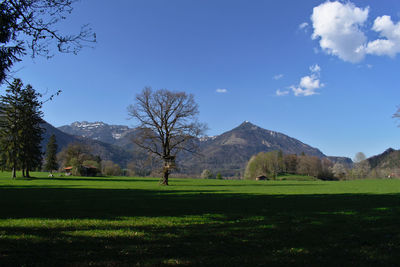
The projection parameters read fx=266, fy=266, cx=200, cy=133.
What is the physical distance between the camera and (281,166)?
531ft

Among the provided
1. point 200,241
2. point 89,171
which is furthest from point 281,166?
point 200,241

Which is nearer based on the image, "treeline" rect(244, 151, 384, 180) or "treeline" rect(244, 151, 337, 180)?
"treeline" rect(244, 151, 337, 180)

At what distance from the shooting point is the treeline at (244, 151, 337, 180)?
14725cm

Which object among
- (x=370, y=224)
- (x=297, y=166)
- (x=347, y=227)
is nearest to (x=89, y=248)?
(x=347, y=227)

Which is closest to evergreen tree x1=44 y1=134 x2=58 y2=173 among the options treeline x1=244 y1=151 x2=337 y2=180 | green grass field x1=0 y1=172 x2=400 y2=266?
green grass field x1=0 y1=172 x2=400 y2=266

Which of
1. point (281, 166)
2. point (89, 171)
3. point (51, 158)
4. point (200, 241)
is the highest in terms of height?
point (51, 158)

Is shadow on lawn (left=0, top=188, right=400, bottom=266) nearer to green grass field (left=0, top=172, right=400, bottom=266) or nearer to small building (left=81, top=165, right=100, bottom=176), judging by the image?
green grass field (left=0, top=172, right=400, bottom=266)

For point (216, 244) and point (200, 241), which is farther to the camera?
point (200, 241)

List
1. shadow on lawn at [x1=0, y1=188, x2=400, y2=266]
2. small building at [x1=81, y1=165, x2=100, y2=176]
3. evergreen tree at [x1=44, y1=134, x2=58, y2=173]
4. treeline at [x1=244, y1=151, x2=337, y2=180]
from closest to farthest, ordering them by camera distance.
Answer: shadow on lawn at [x1=0, y1=188, x2=400, y2=266] → evergreen tree at [x1=44, y1=134, x2=58, y2=173] → small building at [x1=81, y1=165, x2=100, y2=176] → treeline at [x1=244, y1=151, x2=337, y2=180]

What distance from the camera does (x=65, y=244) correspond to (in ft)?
24.4

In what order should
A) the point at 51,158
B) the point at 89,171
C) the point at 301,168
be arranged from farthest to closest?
the point at 301,168, the point at 89,171, the point at 51,158

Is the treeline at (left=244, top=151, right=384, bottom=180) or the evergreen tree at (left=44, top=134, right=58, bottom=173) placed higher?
the evergreen tree at (left=44, top=134, right=58, bottom=173)

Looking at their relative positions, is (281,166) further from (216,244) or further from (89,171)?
(216,244)


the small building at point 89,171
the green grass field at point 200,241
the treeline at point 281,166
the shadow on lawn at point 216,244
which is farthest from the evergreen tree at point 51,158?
the treeline at point 281,166
